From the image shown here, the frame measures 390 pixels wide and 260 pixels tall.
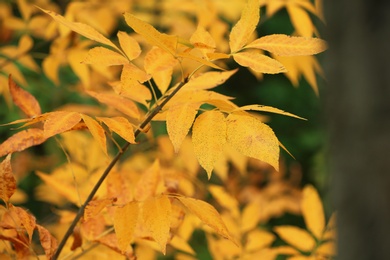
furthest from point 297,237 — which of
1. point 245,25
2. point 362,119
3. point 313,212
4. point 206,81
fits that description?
point 362,119

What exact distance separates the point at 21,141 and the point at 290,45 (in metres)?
0.38

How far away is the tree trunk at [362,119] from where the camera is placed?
0.51 m

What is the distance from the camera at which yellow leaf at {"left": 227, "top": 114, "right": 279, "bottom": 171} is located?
2.54 ft

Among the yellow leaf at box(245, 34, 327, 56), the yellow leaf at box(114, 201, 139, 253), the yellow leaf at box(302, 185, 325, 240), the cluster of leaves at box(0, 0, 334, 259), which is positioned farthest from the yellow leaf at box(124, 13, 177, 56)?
the yellow leaf at box(302, 185, 325, 240)

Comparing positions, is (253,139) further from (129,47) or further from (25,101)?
(25,101)

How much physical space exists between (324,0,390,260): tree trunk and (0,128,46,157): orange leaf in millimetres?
474

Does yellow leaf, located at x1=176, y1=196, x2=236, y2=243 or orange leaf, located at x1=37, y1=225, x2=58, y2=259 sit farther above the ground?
yellow leaf, located at x1=176, y1=196, x2=236, y2=243

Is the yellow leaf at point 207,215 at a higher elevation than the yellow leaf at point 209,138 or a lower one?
lower

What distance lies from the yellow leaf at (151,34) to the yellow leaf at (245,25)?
0.08 meters

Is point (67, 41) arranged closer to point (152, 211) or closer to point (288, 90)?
point (152, 211)

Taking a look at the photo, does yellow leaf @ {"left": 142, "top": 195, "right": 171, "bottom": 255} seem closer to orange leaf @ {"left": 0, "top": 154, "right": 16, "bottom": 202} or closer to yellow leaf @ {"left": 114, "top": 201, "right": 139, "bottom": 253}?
yellow leaf @ {"left": 114, "top": 201, "right": 139, "bottom": 253}

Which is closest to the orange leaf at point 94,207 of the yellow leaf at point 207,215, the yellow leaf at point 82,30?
the yellow leaf at point 207,215

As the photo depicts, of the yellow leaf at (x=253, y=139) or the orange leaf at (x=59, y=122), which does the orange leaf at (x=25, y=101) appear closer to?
the orange leaf at (x=59, y=122)

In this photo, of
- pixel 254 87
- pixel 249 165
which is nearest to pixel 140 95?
pixel 249 165
